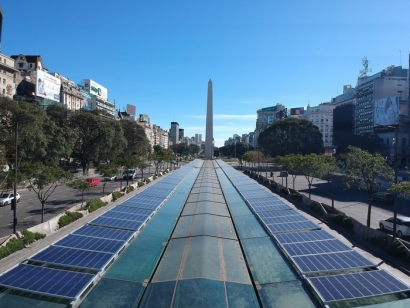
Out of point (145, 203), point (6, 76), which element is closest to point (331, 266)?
point (145, 203)

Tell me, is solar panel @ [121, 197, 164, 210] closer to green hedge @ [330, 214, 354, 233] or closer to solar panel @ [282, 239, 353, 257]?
solar panel @ [282, 239, 353, 257]

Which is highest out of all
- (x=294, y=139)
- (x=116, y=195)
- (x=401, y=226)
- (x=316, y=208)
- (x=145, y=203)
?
(x=294, y=139)

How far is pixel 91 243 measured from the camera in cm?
1095

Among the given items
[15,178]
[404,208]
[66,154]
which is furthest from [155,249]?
[66,154]

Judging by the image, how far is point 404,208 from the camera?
2830 centimetres

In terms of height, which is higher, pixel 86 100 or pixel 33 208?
pixel 86 100

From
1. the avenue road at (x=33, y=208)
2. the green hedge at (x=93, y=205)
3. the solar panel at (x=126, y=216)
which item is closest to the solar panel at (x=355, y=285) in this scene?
the solar panel at (x=126, y=216)

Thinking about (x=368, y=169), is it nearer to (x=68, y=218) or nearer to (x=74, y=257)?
(x=74, y=257)

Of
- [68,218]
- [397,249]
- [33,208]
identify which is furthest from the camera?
Answer: [33,208]

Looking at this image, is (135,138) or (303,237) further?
(135,138)

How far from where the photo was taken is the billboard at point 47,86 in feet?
243

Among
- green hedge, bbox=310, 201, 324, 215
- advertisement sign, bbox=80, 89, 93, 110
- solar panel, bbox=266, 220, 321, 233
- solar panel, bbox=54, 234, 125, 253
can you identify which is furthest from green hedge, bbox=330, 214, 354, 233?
advertisement sign, bbox=80, 89, 93, 110

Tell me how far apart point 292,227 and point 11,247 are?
39.2 ft

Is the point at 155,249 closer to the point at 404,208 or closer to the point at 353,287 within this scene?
the point at 353,287
